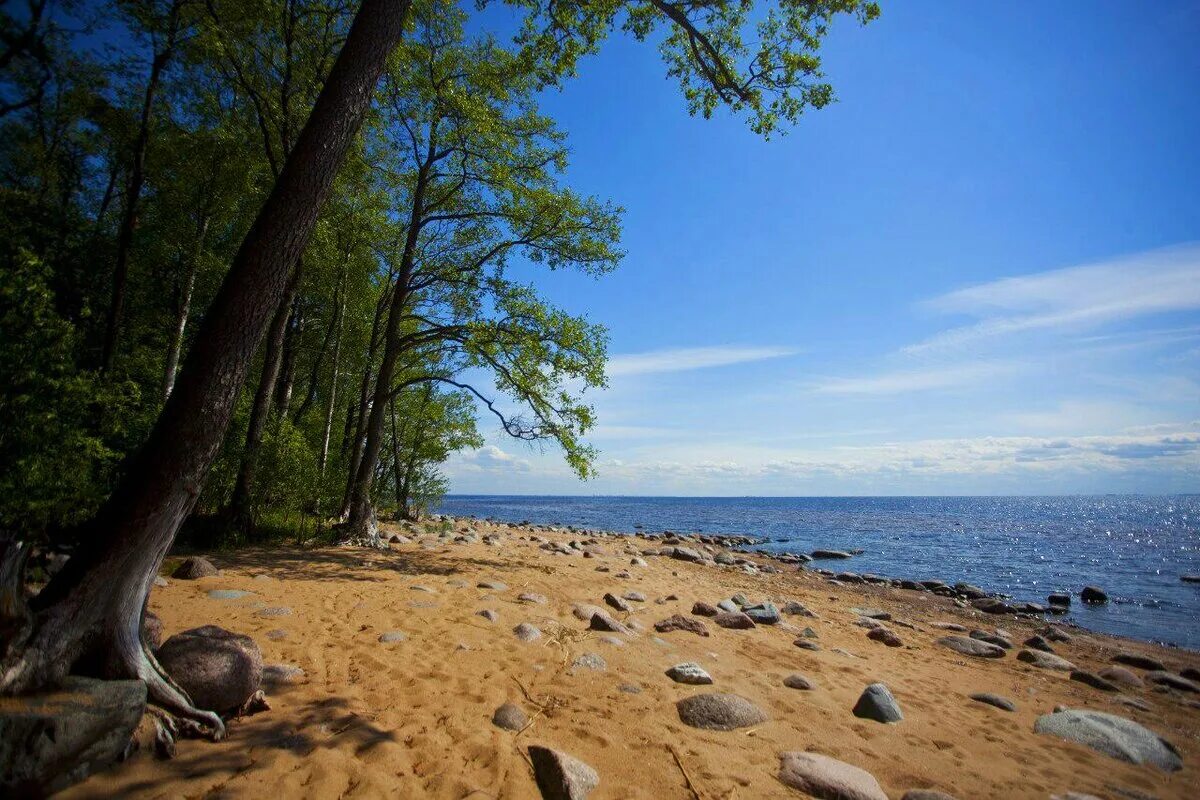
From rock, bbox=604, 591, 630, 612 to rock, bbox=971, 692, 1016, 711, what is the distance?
529 cm

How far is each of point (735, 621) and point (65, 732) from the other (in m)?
8.60

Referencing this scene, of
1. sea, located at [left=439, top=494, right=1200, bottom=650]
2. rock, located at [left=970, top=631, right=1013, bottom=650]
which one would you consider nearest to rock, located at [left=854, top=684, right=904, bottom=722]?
rock, located at [left=970, top=631, right=1013, bottom=650]

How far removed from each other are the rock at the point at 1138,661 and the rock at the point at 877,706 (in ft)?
29.0

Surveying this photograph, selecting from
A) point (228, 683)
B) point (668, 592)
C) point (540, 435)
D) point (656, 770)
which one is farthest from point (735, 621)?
point (228, 683)

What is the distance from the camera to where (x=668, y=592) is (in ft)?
37.9

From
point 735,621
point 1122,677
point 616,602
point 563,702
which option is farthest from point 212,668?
point 1122,677

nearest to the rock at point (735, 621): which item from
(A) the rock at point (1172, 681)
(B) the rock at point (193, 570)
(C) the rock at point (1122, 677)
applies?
(C) the rock at point (1122, 677)

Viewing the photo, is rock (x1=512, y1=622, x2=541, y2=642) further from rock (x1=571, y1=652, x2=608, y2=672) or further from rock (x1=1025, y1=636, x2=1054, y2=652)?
rock (x1=1025, y1=636, x2=1054, y2=652)

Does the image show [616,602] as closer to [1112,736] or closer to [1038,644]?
[1112,736]

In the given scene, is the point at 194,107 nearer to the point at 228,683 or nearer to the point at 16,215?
the point at 16,215

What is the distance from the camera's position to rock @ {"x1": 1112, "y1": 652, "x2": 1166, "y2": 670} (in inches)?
396

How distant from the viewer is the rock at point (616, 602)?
9.25 m

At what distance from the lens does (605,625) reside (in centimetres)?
752

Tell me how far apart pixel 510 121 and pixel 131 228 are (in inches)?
396
